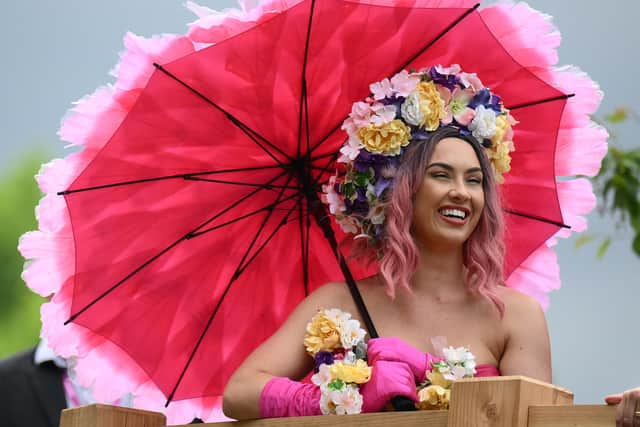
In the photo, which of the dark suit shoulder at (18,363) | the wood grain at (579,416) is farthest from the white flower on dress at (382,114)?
the dark suit shoulder at (18,363)

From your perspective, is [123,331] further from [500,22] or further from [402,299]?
[500,22]

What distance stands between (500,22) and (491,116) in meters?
0.32

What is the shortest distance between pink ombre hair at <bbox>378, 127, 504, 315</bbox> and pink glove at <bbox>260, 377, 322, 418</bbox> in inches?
16.0

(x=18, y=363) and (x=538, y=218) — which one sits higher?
(x=538, y=218)

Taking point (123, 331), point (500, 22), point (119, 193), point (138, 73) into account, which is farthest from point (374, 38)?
point (123, 331)

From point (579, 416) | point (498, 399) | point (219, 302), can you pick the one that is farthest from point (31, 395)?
point (579, 416)

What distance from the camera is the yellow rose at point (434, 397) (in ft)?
9.79

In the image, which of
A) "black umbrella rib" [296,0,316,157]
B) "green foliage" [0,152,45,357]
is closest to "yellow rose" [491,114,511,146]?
"black umbrella rib" [296,0,316,157]

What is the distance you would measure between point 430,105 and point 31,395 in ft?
8.75

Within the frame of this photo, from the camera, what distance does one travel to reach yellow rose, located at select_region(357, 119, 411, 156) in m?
3.47

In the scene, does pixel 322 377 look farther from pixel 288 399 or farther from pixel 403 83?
pixel 403 83

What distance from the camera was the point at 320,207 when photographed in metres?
3.86

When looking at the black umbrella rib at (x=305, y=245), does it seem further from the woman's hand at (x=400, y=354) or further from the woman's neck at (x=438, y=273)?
the woman's hand at (x=400, y=354)

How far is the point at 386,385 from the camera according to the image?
301 cm
